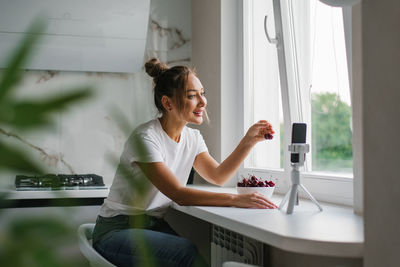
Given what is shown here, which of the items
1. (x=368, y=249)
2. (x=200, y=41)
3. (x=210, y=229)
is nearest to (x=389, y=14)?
(x=368, y=249)

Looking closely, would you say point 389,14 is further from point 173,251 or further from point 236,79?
point 236,79

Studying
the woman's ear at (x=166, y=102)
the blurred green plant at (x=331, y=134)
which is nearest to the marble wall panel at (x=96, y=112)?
the woman's ear at (x=166, y=102)

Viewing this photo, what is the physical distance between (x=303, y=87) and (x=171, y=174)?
90 cm

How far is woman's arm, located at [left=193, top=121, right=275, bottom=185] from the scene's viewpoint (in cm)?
222

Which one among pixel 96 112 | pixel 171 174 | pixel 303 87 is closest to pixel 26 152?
pixel 171 174

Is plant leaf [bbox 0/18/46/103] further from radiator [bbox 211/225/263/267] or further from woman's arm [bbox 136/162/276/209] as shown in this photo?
radiator [bbox 211/225/263/267]

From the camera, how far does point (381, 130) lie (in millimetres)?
1120

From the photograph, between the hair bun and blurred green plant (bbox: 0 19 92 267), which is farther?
the hair bun

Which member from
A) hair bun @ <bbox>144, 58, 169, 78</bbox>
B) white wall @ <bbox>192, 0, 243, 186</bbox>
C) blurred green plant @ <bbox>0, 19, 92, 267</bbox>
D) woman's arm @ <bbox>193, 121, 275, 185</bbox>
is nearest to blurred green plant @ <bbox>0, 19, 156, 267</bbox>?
blurred green plant @ <bbox>0, 19, 92, 267</bbox>

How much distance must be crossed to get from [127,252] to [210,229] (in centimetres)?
91

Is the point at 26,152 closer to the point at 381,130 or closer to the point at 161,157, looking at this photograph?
the point at 381,130

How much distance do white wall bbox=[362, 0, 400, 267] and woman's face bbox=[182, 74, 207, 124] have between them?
1202 mm

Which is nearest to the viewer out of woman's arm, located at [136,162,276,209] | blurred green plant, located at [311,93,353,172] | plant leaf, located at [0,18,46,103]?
plant leaf, located at [0,18,46,103]

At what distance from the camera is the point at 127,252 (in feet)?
6.48
